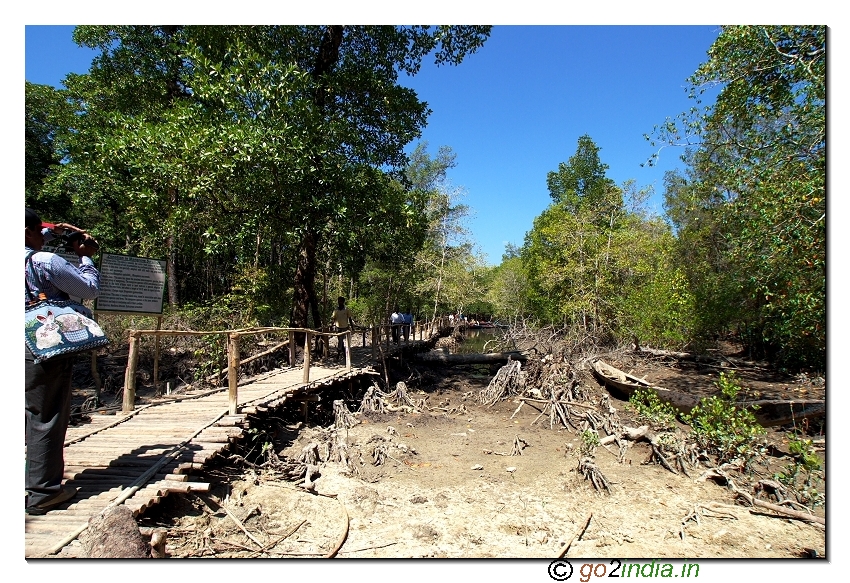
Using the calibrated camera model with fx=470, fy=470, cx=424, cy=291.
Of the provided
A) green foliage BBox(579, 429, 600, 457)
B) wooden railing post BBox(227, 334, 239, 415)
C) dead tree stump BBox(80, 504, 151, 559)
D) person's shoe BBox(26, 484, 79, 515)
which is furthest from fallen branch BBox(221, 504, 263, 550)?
green foliage BBox(579, 429, 600, 457)

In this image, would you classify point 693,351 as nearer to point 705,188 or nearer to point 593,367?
→ point 593,367

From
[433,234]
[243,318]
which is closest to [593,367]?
[243,318]

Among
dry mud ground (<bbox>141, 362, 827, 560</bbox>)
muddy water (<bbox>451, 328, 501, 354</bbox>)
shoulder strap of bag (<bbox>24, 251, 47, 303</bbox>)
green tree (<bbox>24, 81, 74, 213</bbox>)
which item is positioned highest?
green tree (<bbox>24, 81, 74, 213</bbox>)

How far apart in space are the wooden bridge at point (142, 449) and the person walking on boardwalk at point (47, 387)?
211 millimetres

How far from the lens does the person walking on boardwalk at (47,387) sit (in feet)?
9.67

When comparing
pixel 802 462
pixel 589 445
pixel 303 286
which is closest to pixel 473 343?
pixel 303 286

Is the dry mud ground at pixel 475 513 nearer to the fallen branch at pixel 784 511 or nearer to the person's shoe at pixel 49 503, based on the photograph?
the fallen branch at pixel 784 511

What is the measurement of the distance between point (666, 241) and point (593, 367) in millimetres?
7759

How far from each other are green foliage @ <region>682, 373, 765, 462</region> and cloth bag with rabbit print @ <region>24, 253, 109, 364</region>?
21.2ft

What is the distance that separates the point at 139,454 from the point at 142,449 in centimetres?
14

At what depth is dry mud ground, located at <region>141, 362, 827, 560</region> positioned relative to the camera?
4184mm

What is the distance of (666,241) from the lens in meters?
17.7

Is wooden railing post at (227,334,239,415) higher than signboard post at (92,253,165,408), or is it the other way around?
signboard post at (92,253,165,408)

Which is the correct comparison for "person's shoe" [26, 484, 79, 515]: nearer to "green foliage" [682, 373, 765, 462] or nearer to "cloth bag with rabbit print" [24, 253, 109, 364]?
"cloth bag with rabbit print" [24, 253, 109, 364]
